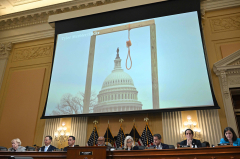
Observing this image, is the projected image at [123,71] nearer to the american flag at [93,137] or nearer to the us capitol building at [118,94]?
the us capitol building at [118,94]

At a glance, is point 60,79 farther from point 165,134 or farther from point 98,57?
point 165,134

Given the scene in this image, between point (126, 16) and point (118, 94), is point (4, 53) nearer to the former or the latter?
point (126, 16)

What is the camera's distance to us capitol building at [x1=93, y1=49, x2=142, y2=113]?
614 cm

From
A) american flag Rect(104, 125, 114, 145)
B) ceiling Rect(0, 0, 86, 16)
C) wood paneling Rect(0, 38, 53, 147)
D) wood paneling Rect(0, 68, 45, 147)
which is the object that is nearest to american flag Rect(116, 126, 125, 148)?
american flag Rect(104, 125, 114, 145)

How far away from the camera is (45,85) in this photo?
7.86 metres

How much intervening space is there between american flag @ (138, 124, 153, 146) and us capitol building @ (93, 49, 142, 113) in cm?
68

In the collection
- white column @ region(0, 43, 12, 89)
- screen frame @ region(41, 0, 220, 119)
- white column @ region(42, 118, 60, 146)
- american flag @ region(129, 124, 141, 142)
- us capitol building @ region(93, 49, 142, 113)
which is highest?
screen frame @ region(41, 0, 220, 119)

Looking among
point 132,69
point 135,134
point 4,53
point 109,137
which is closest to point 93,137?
point 109,137

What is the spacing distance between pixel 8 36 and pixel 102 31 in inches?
191

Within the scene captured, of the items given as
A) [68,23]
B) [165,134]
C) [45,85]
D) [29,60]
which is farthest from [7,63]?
[165,134]

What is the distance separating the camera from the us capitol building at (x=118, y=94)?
614cm

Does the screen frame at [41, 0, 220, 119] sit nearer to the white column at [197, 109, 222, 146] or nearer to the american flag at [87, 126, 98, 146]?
the american flag at [87, 126, 98, 146]

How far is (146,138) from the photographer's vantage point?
5.88m

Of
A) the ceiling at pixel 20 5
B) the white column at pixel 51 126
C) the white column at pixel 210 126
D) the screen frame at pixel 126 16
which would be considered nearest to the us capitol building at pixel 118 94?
the screen frame at pixel 126 16
